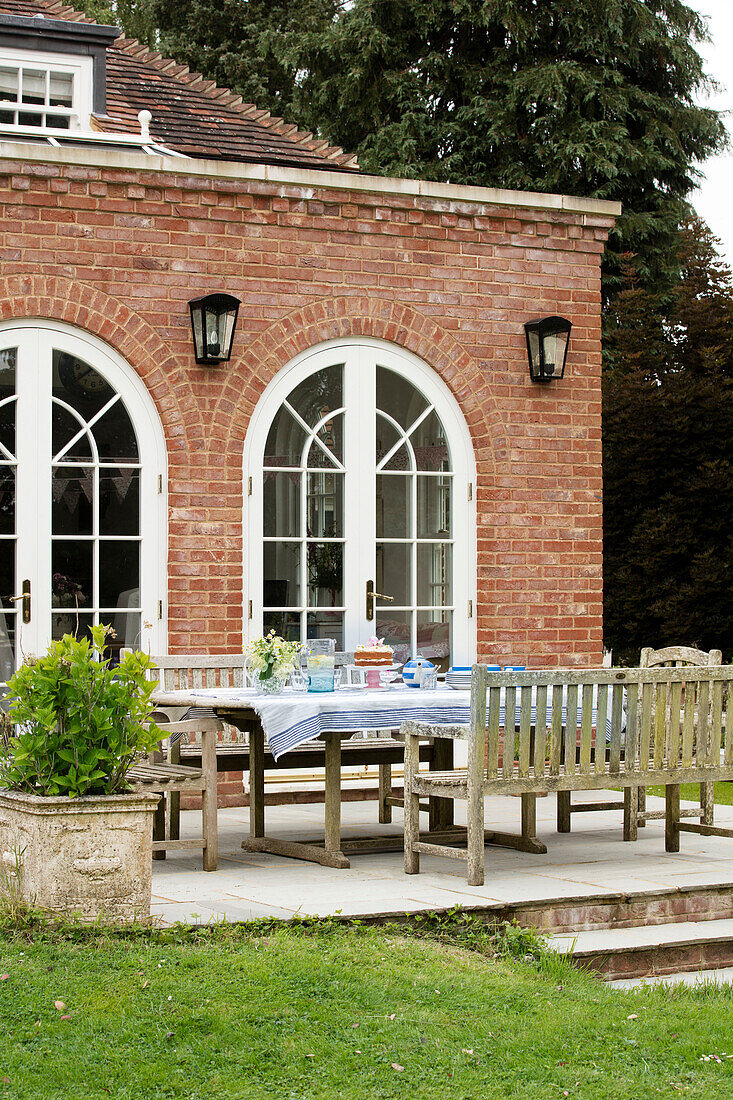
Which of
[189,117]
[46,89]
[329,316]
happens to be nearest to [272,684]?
[329,316]

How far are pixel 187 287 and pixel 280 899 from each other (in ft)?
14.0

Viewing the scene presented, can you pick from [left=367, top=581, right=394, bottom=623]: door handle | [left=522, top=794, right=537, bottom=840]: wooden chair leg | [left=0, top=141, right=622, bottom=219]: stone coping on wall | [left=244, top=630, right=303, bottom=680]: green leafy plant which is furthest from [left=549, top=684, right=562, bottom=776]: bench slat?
[left=0, top=141, right=622, bottom=219]: stone coping on wall

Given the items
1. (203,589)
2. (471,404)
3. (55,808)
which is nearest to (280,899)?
(55,808)

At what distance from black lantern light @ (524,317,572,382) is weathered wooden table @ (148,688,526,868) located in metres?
2.90

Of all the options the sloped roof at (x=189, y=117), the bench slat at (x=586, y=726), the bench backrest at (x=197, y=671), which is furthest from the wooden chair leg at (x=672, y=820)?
the sloped roof at (x=189, y=117)

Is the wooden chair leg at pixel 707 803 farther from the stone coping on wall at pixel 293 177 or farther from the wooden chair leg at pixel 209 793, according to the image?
the stone coping on wall at pixel 293 177

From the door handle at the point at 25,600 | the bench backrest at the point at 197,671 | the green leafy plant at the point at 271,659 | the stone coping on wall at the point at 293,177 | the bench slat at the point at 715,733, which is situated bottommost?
the bench slat at the point at 715,733

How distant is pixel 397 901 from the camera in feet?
17.5

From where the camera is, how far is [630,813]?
7.20 metres

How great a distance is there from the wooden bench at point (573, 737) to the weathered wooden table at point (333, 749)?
8.1 inches

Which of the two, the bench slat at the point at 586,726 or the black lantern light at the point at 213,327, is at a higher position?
the black lantern light at the point at 213,327

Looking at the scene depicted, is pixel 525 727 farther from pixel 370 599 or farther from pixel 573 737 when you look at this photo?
pixel 370 599

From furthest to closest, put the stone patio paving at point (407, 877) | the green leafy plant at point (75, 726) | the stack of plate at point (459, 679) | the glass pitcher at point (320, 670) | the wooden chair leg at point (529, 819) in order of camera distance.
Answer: the wooden chair leg at point (529, 819)
the stack of plate at point (459, 679)
the glass pitcher at point (320, 670)
the stone patio paving at point (407, 877)
the green leafy plant at point (75, 726)

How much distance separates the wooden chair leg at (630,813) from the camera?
23.5ft
